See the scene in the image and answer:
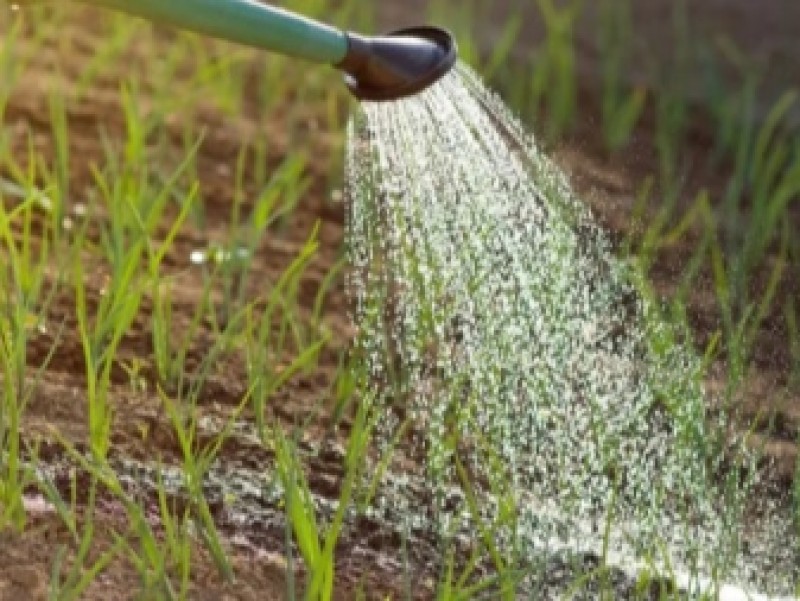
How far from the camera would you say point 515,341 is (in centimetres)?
324

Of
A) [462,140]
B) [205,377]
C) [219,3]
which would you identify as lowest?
[205,377]

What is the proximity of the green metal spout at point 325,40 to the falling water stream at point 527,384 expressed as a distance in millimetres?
369

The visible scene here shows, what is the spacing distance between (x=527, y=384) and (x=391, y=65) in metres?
0.63

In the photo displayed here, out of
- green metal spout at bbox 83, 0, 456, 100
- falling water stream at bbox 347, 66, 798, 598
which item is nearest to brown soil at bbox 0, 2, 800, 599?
falling water stream at bbox 347, 66, 798, 598

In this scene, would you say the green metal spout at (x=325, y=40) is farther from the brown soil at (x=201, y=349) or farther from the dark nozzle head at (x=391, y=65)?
the brown soil at (x=201, y=349)

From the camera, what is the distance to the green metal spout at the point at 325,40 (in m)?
2.46

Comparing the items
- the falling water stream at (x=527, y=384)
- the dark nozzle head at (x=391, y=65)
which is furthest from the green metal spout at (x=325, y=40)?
the falling water stream at (x=527, y=384)

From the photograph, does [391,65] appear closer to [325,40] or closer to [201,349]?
[325,40]

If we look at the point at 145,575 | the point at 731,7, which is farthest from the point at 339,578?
the point at 731,7

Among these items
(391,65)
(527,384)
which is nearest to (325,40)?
(391,65)

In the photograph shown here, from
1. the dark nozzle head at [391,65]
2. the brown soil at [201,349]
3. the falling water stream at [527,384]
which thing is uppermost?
the dark nozzle head at [391,65]

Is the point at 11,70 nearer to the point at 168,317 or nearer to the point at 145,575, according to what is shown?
the point at 168,317

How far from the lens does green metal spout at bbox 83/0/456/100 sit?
2461mm

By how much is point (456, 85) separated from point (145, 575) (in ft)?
3.56
